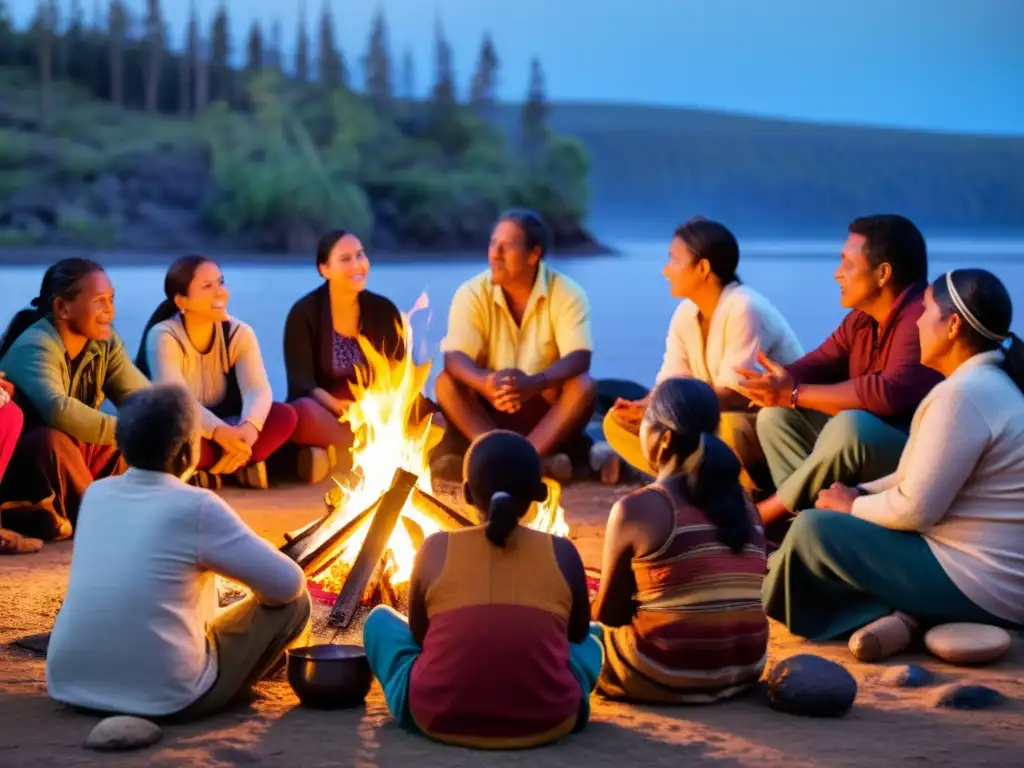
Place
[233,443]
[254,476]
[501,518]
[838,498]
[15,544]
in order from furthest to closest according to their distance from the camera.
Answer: [254,476], [233,443], [15,544], [838,498], [501,518]

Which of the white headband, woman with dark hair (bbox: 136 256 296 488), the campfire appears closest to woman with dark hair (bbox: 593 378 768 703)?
the campfire

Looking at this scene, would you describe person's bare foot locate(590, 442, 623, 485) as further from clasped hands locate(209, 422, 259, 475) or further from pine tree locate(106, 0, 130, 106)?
pine tree locate(106, 0, 130, 106)

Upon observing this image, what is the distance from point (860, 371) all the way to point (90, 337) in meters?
3.56

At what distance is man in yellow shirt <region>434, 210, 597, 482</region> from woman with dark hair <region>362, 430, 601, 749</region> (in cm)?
358

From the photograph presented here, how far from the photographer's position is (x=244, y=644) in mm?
4020

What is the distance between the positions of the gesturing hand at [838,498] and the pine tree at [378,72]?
28841 millimetres

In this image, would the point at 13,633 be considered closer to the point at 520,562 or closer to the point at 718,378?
the point at 520,562

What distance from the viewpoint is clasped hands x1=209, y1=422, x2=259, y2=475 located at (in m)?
7.01

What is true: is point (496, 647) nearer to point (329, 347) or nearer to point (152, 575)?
point (152, 575)

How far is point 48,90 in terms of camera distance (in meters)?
Result: 31.7

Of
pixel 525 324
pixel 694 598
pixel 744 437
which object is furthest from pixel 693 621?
pixel 525 324

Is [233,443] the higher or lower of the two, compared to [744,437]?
lower

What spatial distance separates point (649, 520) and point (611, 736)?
0.62m

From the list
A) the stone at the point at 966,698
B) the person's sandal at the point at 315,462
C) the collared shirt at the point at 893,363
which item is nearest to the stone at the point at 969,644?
the stone at the point at 966,698
